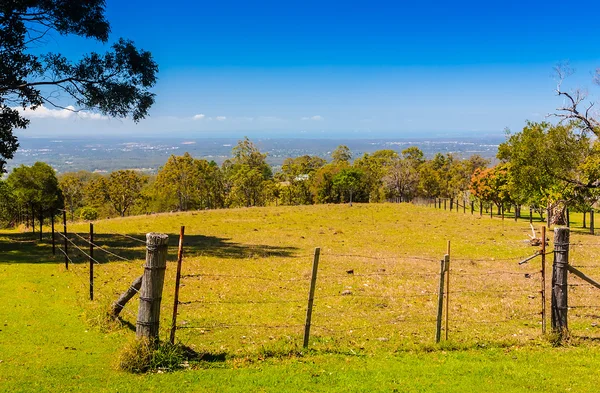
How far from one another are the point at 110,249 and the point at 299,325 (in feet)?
48.8

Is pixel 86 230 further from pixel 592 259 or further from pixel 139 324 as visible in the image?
pixel 592 259

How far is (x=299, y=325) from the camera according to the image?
10461 mm

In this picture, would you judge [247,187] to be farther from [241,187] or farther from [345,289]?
[345,289]

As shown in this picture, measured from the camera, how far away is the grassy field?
7172 millimetres

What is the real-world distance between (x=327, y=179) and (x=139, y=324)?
6963 centimetres

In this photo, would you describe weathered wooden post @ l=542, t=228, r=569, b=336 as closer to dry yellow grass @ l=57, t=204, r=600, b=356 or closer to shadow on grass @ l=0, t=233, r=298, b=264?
dry yellow grass @ l=57, t=204, r=600, b=356

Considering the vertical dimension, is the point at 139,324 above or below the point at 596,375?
above

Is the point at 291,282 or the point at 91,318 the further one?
the point at 291,282

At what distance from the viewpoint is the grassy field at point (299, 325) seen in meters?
7.17

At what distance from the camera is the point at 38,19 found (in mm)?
20281

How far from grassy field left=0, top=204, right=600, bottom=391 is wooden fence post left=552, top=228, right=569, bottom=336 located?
670 mm

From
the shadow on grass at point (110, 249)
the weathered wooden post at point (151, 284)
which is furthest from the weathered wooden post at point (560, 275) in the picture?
the shadow on grass at point (110, 249)

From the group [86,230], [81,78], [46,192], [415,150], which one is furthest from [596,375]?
[415,150]

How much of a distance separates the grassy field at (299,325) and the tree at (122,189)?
47875 millimetres
